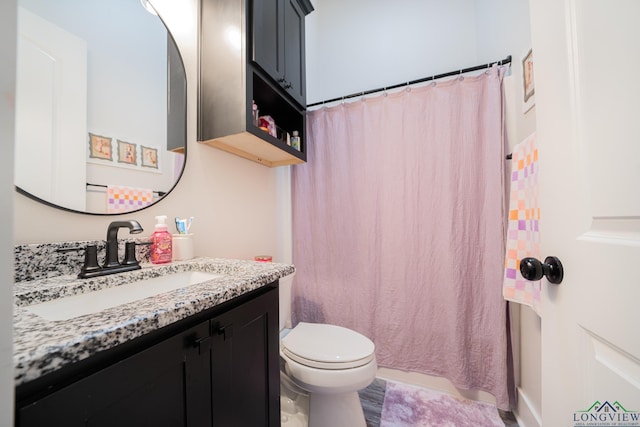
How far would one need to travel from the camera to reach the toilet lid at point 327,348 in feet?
3.22

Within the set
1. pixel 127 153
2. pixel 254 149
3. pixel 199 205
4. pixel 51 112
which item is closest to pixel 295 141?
pixel 254 149

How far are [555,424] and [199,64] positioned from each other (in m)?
1.71

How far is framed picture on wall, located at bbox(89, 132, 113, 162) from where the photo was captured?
75 cm

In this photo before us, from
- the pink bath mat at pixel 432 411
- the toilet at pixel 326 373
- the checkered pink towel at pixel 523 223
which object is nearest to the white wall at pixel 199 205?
the toilet at pixel 326 373

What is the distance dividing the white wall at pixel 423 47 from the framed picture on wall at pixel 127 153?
147 cm

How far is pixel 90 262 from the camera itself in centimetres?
67

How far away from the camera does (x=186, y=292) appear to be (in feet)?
1.72

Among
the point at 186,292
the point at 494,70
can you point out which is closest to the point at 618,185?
the point at 186,292

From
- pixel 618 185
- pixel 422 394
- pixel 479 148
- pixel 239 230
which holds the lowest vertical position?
pixel 422 394

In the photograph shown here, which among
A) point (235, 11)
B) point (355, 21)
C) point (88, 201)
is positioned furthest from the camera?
point (355, 21)

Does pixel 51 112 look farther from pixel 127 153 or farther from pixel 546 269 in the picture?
pixel 546 269

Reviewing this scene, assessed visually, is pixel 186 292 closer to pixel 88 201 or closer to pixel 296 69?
pixel 88 201

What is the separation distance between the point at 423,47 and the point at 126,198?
6.94 ft

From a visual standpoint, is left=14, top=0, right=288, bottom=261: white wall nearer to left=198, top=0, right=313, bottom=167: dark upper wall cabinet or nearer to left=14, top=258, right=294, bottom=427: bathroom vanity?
left=198, top=0, right=313, bottom=167: dark upper wall cabinet
